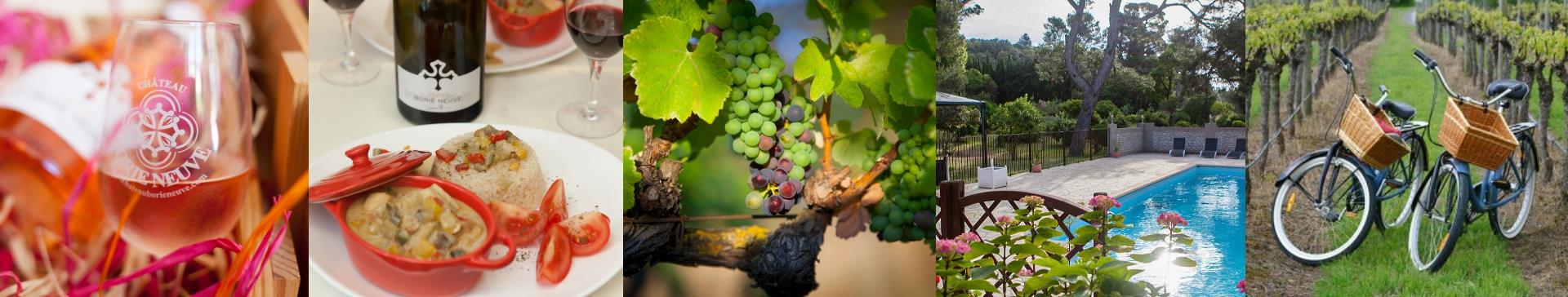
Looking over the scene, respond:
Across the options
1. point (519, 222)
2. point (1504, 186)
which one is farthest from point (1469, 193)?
point (519, 222)

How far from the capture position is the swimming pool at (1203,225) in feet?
8.28

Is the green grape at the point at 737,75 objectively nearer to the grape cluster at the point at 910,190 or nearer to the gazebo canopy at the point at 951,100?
the grape cluster at the point at 910,190

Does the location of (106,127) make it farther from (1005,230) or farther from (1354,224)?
(1354,224)

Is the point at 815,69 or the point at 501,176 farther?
the point at 815,69

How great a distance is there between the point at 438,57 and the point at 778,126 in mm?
804

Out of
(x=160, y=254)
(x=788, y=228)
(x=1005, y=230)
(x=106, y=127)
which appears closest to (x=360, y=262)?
(x=160, y=254)

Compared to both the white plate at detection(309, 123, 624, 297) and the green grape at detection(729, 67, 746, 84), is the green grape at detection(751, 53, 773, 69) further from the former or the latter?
the white plate at detection(309, 123, 624, 297)

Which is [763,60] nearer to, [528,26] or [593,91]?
[593,91]

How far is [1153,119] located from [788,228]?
0.95 meters

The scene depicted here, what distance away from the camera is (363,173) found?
7.20ft

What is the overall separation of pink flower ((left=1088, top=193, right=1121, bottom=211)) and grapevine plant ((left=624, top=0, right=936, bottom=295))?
41cm

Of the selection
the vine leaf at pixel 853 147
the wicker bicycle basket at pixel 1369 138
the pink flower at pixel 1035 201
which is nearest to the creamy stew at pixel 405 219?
the vine leaf at pixel 853 147

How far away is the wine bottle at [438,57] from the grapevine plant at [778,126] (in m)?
0.35

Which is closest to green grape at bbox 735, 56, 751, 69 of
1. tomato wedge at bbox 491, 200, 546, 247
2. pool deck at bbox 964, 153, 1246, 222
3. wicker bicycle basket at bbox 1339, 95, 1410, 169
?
tomato wedge at bbox 491, 200, 546, 247
